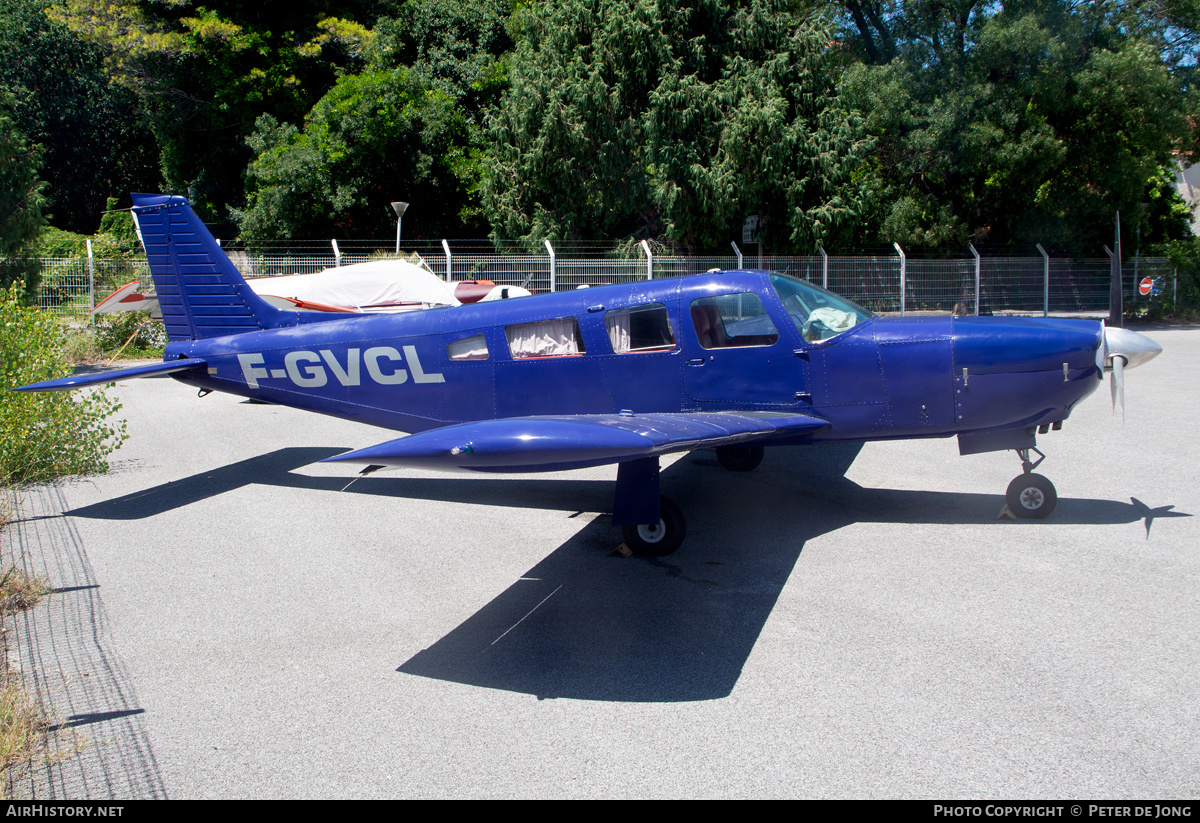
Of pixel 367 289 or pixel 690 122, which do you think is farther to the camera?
pixel 690 122

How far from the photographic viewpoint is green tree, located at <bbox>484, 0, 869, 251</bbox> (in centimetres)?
2158

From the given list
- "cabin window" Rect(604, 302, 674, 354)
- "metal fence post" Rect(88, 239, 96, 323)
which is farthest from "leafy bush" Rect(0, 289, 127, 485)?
"metal fence post" Rect(88, 239, 96, 323)

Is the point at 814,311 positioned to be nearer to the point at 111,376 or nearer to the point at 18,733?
the point at 18,733

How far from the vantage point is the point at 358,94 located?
28.3 m

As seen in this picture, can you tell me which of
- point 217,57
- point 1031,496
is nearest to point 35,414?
point 1031,496

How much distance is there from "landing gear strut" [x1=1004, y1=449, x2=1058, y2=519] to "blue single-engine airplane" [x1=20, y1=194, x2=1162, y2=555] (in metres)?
0.01

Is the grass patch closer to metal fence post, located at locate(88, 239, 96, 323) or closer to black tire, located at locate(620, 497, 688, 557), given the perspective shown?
black tire, located at locate(620, 497, 688, 557)

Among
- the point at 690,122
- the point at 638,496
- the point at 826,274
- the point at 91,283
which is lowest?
the point at 638,496

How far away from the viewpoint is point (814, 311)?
6.73 meters

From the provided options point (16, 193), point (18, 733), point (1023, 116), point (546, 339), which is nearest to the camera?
point (18, 733)

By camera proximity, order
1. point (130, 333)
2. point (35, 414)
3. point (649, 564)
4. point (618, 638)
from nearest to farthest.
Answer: point (618, 638) < point (649, 564) < point (35, 414) < point (130, 333)

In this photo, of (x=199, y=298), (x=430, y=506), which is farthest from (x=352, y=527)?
(x=199, y=298)

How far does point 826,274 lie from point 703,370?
1673 cm

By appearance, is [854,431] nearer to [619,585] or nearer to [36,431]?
[619,585]
